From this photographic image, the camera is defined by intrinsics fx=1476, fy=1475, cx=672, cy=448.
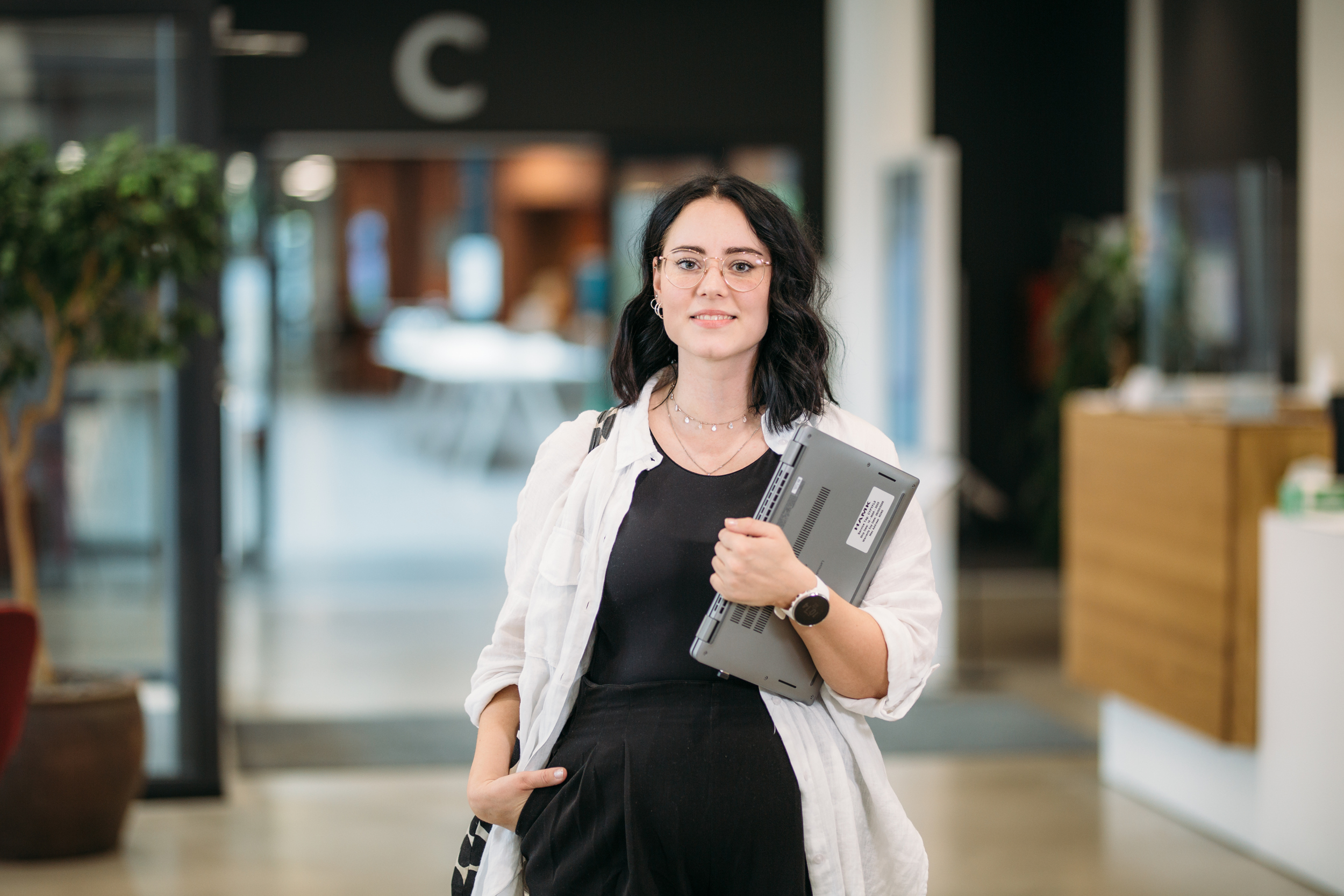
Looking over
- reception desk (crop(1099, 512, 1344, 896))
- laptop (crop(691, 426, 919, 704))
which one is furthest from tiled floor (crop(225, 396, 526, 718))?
laptop (crop(691, 426, 919, 704))

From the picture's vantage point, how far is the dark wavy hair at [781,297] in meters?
1.80

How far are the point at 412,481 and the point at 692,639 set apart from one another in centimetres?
1137

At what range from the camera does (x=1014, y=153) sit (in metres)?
9.33

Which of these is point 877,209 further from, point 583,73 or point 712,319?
point 712,319

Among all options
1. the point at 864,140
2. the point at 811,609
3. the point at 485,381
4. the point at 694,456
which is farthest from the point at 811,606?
the point at 485,381

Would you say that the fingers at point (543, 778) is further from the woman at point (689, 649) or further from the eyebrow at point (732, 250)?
the eyebrow at point (732, 250)

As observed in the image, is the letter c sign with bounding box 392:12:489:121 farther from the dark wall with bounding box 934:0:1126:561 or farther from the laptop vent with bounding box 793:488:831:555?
the laptop vent with bounding box 793:488:831:555

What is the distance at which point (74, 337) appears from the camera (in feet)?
13.7

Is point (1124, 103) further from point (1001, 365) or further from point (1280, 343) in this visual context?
point (1280, 343)

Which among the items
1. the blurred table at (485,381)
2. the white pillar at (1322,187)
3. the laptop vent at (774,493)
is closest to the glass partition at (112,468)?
the laptop vent at (774,493)

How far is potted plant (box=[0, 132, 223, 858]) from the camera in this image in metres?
3.96

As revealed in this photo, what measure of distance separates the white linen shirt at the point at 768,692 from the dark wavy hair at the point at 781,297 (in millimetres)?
40

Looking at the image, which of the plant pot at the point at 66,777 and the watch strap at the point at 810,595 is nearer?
the watch strap at the point at 810,595

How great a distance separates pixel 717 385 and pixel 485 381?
12927 mm
